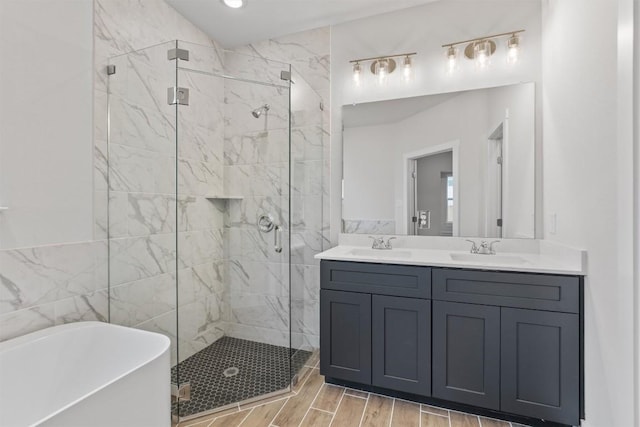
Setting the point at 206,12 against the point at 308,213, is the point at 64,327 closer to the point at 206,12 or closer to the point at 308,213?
the point at 308,213

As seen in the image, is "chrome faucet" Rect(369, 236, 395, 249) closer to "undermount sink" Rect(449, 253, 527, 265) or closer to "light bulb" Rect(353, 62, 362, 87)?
"undermount sink" Rect(449, 253, 527, 265)

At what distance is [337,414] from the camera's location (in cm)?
187

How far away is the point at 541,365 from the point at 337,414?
1.15 m

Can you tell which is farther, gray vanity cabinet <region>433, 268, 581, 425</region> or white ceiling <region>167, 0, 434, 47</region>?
white ceiling <region>167, 0, 434, 47</region>

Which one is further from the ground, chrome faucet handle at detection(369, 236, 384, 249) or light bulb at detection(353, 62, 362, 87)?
light bulb at detection(353, 62, 362, 87)

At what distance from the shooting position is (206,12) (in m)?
2.46

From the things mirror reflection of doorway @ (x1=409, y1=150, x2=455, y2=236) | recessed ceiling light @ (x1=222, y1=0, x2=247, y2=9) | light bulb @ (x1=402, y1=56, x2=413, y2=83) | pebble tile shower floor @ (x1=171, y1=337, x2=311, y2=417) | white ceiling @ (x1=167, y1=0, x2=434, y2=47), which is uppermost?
white ceiling @ (x1=167, y1=0, x2=434, y2=47)

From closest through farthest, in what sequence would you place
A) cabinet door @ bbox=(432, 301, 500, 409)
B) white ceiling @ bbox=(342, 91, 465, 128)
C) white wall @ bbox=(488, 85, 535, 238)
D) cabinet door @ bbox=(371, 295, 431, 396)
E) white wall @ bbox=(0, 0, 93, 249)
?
white wall @ bbox=(0, 0, 93, 249) → cabinet door @ bbox=(432, 301, 500, 409) → cabinet door @ bbox=(371, 295, 431, 396) → white wall @ bbox=(488, 85, 535, 238) → white ceiling @ bbox=(342, 91, 465, 128)

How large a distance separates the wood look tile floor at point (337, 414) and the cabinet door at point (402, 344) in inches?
4.6

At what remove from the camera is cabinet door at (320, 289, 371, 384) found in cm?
203

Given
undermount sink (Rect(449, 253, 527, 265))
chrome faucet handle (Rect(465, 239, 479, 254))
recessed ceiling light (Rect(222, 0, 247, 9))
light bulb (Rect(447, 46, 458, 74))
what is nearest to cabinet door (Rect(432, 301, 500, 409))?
undermount sink (Rect(449, 253, 527, 265))

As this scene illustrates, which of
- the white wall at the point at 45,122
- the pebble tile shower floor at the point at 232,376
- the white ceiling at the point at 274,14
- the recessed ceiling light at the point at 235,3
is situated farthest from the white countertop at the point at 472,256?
the recessed ceiling light at the point at 235,3

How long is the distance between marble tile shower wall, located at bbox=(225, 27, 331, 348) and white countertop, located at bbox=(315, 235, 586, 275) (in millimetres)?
318

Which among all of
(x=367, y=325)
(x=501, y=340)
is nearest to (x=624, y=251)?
(x=501, y=340)
